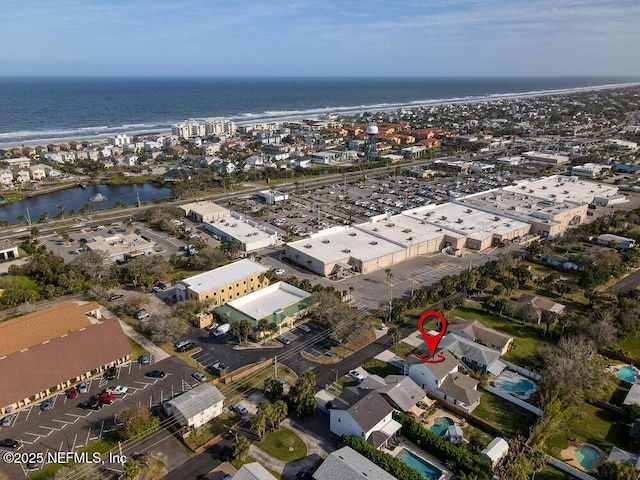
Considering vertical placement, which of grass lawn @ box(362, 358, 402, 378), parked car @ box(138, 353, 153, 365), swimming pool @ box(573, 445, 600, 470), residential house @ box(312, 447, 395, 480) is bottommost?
swimming pool @ box(573, 445, 600, 470)

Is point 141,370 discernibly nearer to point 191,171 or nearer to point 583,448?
point 583,448

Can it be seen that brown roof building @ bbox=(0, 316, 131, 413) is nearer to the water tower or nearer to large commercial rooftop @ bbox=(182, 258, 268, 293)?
large commercial rooftop @ bbox=(182, 258, 268, 293)

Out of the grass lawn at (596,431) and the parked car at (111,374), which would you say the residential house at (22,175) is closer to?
the parked car at (111,374)

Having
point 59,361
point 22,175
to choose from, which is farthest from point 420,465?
point 22,175

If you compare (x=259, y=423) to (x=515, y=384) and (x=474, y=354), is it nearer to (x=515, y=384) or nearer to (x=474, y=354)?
(x=474, y=354)

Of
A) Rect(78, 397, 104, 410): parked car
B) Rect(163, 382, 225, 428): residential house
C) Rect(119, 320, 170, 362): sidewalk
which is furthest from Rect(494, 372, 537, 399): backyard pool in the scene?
Rect(78, 397, 104, 410): parked car

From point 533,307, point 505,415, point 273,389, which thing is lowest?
point 505,415

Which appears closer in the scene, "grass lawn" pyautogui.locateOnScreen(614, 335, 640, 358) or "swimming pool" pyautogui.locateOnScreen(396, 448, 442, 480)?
"swimming pool" pyautogui.locateOnScreen(396, 448, 442, 480)
